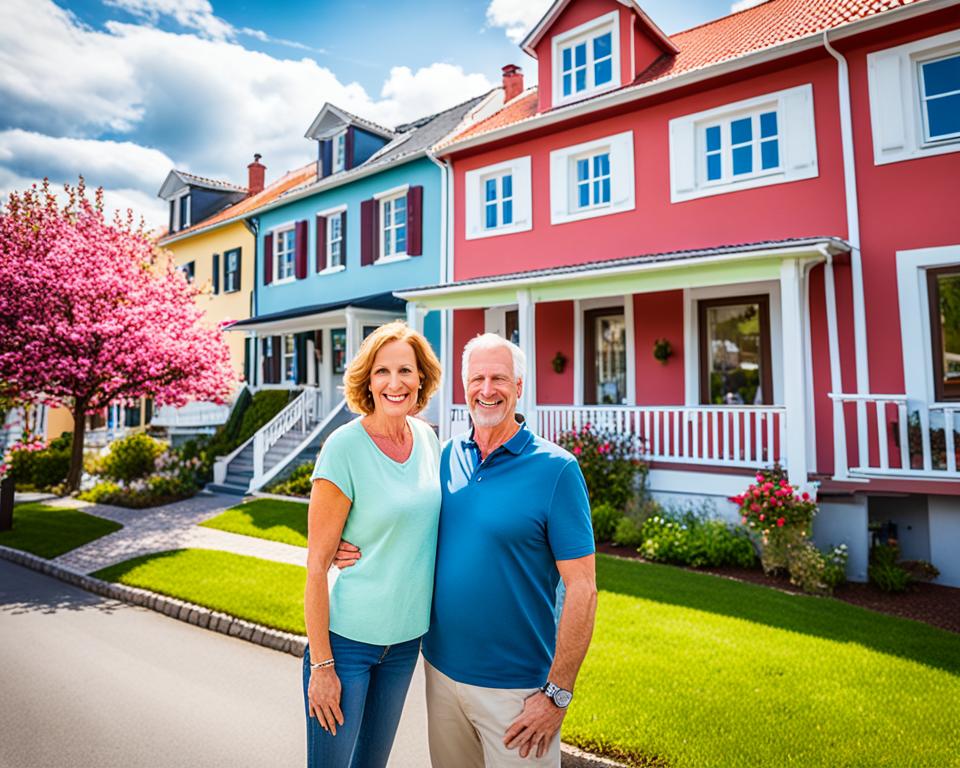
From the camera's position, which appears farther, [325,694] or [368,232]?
[368,232]

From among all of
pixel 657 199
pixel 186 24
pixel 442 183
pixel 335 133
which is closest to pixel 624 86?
pixel 657 199

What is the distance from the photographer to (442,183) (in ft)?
46.4

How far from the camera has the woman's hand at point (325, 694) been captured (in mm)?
2166

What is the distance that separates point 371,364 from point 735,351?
30.3ft

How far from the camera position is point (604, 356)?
12.0 m

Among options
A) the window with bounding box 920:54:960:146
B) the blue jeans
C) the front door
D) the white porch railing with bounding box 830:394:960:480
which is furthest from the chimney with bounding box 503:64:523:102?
the blue jeans

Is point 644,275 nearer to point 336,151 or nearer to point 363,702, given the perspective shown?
point 363,702

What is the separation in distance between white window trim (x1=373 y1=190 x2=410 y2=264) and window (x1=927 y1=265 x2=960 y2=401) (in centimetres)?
1038

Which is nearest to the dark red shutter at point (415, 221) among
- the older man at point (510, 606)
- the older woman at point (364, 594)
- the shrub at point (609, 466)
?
the shrub at point (609, 466)

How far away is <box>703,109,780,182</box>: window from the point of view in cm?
991

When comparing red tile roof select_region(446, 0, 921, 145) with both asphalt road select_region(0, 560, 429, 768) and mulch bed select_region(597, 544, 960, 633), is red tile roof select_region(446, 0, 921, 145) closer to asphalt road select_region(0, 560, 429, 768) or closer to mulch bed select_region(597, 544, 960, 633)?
mulch bed select_region(597, 544, 960, 633)

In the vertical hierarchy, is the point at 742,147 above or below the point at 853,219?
above

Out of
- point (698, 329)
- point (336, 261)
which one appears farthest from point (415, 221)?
point (698, 329)

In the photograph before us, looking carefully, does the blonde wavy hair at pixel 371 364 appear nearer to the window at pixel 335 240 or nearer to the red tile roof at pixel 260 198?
the window at pixel 335 240
